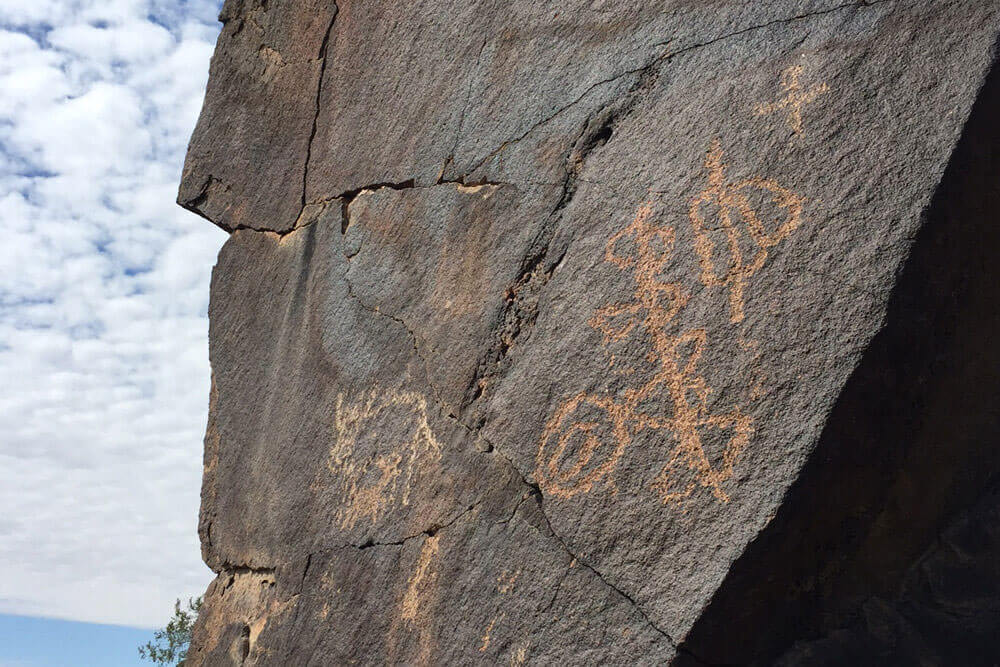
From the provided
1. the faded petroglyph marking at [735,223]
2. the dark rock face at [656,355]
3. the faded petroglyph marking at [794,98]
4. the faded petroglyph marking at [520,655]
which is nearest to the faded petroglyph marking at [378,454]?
the dark rock face at [656,355]

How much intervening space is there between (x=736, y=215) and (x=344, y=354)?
3.67 ft

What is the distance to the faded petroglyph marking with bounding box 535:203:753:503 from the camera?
1599 mm

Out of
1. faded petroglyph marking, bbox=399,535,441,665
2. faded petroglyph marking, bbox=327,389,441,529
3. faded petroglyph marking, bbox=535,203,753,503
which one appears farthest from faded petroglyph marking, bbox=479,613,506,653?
faded petroglyph marking, bbox=327,389,441,529

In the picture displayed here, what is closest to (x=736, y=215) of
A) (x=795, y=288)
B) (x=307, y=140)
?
(x=795, y=288)

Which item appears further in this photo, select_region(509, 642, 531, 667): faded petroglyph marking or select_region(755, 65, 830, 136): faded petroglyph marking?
select_region(509, 642, 531, 667): faded petroglyph marking

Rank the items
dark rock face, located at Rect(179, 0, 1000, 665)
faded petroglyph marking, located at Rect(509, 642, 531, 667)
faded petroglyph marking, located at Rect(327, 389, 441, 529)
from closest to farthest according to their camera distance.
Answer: dark rock face, located at Rect(179, 0, 1000, 665), faded petroglyph marking, located at Rect(509, 642, 531, 667), faded petroglyph marking, located at Rect(327, 389, 441, 529)

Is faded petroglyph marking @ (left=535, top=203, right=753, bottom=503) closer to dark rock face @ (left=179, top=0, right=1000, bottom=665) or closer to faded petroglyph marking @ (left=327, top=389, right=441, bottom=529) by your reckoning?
dark rock face @ (left=179, top=0, right=1000, bottom=665)

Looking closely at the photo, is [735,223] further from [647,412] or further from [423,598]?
[423,598]

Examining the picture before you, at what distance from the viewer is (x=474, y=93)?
7.38 ft

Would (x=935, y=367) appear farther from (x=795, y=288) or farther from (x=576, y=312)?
(x=576, y=312)

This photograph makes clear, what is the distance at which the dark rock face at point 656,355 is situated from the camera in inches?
60.0

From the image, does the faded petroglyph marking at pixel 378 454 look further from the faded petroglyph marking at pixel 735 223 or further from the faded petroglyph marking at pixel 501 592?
the faded petroglyph marking at pixel 735 223

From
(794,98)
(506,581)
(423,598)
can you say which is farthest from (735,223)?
(423,598)

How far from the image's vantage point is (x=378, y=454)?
2.19 meters
